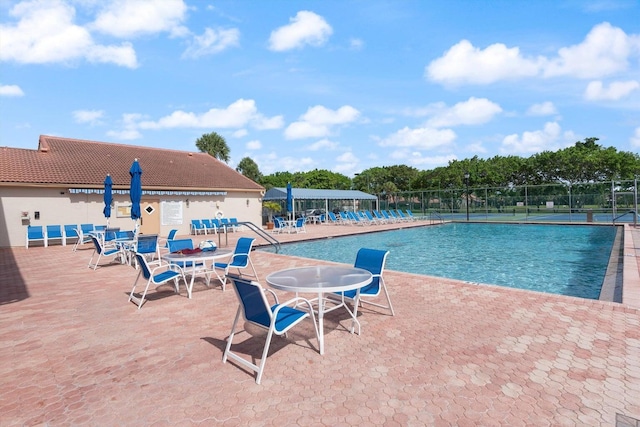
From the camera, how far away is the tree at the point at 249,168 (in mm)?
50500

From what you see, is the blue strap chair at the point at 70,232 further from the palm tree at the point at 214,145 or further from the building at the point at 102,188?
the palm tree at the point at 214,145

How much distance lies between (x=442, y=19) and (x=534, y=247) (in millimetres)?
9209

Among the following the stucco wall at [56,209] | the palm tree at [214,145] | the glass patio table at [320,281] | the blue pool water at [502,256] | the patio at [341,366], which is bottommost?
the blue pool water at [502,256]

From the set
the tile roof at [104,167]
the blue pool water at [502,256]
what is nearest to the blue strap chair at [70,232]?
the tile roof at [104,167]

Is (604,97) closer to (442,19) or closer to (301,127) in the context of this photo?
(442,19)

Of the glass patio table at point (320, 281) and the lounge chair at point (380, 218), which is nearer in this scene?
the glass patio table at point (320, 281)

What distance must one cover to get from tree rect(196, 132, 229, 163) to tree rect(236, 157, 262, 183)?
29.4 ft

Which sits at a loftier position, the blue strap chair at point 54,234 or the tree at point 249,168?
the tree at point 249,168

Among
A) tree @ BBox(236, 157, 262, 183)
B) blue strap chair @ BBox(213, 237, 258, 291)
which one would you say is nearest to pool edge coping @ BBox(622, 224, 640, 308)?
blue strap chair @ BBox(213, 237, 258, 291)

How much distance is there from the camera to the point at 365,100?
2073cm

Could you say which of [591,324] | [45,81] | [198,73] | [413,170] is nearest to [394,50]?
[198,73]

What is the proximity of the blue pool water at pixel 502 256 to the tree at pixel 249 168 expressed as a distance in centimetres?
3477

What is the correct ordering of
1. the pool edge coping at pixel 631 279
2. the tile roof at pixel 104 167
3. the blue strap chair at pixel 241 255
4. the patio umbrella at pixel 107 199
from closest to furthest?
the pool edge coping at pixel 631 279 < the blue strap chair at pixel 241 255 < the patio umbrella at pixel 107 199 < the tile roof at pixel 104 167

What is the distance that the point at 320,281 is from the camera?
4.13 metres
